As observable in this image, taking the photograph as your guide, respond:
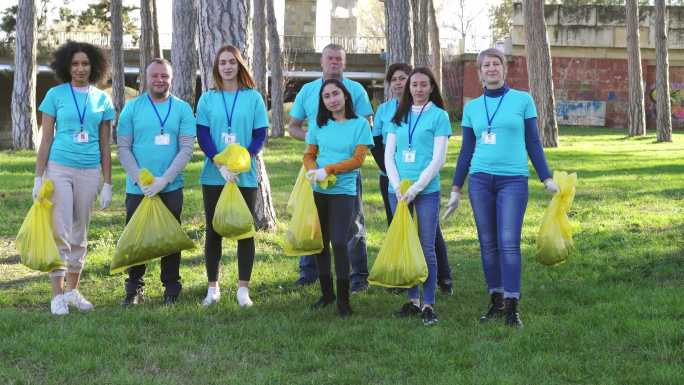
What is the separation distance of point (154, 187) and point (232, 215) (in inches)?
21.2

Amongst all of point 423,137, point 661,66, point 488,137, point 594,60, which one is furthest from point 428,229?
point 594,60

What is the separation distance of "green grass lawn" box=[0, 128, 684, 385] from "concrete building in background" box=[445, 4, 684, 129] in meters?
32.0

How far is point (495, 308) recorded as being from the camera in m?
6.03

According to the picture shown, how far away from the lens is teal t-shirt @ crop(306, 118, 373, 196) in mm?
6125

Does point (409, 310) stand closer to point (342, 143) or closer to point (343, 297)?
point (343, 297)

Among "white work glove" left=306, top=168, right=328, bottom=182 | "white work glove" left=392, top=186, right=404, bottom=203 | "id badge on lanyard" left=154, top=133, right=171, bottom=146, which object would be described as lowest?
"white work glove" left=392, top=186, right=404, bottom=203

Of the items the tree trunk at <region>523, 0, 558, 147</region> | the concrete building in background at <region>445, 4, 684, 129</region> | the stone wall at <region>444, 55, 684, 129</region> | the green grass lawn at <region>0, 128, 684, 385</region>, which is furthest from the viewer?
the stone wall at <region>444, 55, 684, 129</region>

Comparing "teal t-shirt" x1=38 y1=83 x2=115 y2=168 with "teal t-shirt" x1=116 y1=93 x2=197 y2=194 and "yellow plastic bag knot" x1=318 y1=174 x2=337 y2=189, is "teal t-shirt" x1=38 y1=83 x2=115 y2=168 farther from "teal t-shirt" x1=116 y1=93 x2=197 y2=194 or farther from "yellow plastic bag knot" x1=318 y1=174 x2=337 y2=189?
"yellow plastic bag knot" x1=318 y1=174 x2=337 y2=189

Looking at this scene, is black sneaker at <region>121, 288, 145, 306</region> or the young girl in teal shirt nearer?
the young girl in teal shirt

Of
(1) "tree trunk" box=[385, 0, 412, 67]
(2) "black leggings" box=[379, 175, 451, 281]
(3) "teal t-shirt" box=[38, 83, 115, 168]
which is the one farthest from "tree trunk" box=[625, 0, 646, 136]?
(3) "teal t-shirt" box=[38, 83, 115, 168]

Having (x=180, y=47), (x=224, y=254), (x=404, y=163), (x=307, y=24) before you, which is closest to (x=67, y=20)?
(x=307, y=24)

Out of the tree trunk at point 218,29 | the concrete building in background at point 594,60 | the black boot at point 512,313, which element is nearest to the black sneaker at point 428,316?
the black boot at point 512,313

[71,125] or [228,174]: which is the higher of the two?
[71,125]

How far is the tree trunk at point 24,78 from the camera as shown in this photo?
20.4 meters
